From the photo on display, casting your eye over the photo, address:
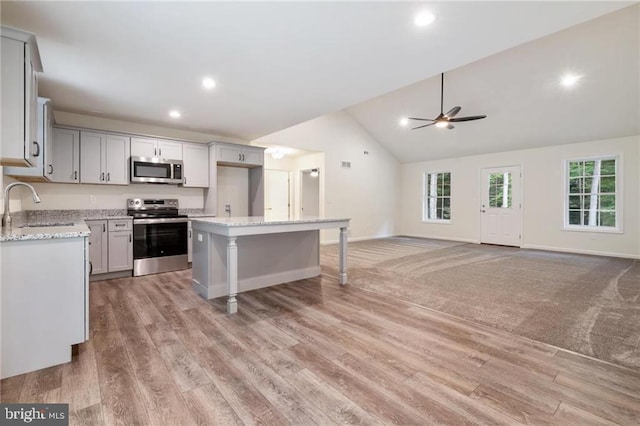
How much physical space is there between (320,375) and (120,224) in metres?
3.80

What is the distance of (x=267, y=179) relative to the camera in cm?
798

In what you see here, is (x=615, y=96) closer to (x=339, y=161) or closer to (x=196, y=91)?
(x=339, y=161)

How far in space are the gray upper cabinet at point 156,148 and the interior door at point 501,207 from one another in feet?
24.6

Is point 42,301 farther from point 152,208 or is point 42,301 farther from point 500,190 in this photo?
point 500,190

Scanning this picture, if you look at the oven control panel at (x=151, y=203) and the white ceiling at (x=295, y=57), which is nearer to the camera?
the white ceiling at (x=295, y=57)

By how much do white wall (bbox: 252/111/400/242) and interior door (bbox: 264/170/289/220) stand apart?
1.28 metres

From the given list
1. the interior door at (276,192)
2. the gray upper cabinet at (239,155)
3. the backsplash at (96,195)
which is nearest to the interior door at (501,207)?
the interior door at (276,192)

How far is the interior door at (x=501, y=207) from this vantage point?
24.1ft

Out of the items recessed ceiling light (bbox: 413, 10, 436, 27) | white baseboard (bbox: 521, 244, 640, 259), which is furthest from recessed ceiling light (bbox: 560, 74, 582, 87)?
recessed ceiling light (bbox: 413, 10, 436, 27)

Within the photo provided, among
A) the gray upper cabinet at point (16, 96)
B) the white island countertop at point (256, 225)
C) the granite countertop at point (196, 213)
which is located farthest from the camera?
the granite countertop at point (196, 213)

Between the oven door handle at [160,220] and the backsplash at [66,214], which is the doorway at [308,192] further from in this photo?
the backsplash at [66,214]

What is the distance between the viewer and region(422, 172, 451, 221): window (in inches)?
346

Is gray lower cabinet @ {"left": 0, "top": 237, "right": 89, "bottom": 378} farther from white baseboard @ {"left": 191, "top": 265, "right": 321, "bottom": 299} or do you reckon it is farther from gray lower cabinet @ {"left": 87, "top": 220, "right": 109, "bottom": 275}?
gray lower cabinet @ {"left": 87, "top": 220, "right": 109, "bottom": 275}

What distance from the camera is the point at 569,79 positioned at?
5016mm
